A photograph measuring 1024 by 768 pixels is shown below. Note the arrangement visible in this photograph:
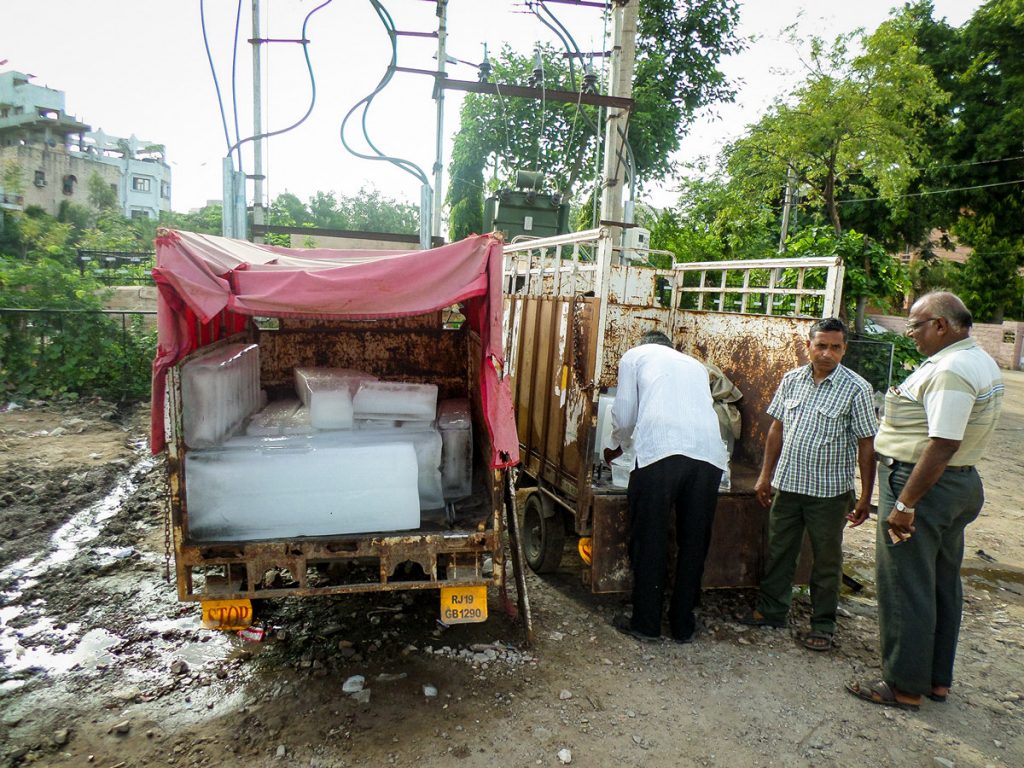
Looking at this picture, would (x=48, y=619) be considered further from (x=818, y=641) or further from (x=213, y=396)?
(x=818, y=641)

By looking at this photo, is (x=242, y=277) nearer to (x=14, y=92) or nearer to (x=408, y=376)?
(x=408, y=376)

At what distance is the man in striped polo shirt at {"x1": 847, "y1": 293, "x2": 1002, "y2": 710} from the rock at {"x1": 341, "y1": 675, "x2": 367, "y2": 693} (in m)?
2.50

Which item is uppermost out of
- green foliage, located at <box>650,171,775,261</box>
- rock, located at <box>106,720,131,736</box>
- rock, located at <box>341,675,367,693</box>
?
green foliage, located at <box>650,171,775,261</box>

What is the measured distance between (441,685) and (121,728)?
1.43 m

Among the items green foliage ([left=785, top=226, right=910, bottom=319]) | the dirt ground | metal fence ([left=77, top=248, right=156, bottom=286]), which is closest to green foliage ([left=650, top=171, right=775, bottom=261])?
green foliage ([left=785, top=226, right=910, bottom=319])

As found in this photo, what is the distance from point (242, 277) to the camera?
3123mm

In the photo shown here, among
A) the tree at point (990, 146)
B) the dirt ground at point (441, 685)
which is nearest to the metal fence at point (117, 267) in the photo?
the dirt ground at point (441, 685)

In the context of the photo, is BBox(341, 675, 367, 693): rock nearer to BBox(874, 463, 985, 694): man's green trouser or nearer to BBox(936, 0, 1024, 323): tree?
BBox(874, 463, 985, 694): man's green trouser

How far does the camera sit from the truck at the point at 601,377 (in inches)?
163

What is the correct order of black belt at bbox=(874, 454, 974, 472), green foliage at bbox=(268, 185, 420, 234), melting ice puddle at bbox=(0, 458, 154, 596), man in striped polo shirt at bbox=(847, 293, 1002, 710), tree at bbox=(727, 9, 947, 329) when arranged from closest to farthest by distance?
1. man in striped polo shirt at bbox=(847, 293, 1002, 710)
2. black belt at bbox=(874, 454, 974, 472)
3. melting ice puddle at bbox=(0, 458, 154, 596)
4. tree at bbox=(727, 9, 947, 329)
5. green foliage at bbox=(268, 185, 420, 234)

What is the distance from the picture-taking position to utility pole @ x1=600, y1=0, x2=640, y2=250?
775 cm

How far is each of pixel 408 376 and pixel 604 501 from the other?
6.89 feet

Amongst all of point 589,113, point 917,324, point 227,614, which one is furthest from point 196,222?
point 917,324

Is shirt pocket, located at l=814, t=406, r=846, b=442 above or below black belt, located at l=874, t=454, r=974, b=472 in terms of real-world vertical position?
above
